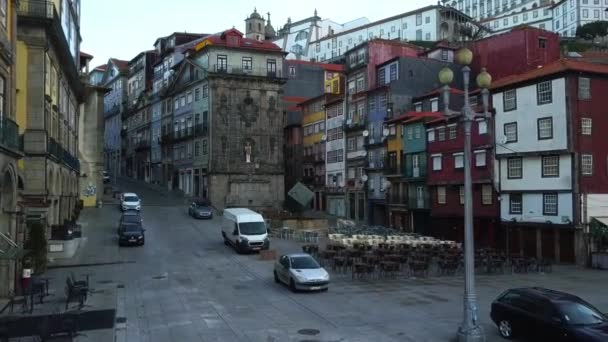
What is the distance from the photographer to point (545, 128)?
127 ft

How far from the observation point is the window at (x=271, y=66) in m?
71.9

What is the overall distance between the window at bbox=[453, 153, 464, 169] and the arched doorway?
33.3m

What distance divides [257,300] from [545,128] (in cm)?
2531

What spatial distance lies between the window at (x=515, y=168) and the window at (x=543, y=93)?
14.4 ft

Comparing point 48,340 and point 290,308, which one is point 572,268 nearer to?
point 290,308

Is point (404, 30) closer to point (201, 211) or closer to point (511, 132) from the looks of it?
point (201, 211)

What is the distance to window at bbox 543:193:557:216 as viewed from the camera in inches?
1503

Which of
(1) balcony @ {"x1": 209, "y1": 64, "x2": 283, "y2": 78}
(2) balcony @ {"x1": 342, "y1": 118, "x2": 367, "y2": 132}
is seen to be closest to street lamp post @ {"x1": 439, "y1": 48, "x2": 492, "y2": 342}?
(2) balcony @ {"x1": 342, "y1": 118, "x2": 367, "y2": 132}

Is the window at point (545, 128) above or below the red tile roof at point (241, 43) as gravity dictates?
below

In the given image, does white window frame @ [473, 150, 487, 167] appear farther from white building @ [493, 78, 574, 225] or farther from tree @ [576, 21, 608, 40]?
tree @ [576, 21, 608, 40]

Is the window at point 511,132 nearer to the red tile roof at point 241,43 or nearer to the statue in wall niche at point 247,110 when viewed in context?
the statue in wall niche at point 247,110

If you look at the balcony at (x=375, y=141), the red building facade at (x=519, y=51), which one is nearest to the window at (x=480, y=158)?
the red building facade at (x=519, y=51)

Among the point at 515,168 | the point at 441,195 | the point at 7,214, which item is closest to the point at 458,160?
the point at 441,195

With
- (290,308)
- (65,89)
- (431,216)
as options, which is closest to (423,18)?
(431,216)
